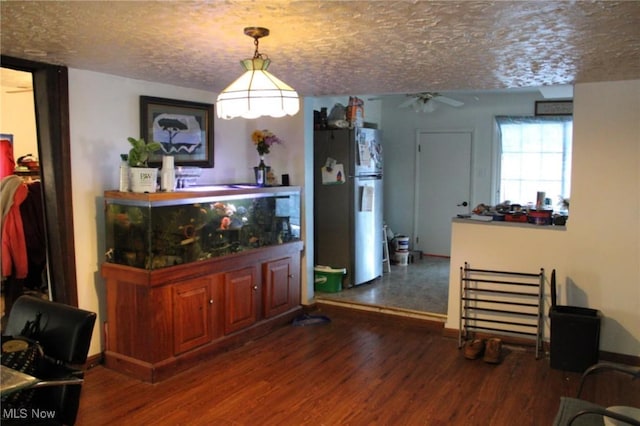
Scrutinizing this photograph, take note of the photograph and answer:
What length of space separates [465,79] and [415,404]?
228cm

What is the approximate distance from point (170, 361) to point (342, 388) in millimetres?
1211

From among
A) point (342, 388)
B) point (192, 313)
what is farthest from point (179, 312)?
point (342, 388)

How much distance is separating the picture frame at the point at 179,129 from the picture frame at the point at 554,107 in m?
4.13

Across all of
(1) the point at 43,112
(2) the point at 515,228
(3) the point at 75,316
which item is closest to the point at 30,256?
(1) the point at 43,112

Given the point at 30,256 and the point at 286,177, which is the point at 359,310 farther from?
the point at 30,256

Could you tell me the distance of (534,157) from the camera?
647 cm

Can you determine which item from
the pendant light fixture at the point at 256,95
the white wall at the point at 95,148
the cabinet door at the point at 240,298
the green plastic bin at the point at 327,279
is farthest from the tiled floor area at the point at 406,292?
the pendant light fixture at the point at 256,95

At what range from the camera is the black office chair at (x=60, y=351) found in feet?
7.11

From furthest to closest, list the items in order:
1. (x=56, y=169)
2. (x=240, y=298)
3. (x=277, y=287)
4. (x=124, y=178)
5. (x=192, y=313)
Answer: (x=277, y=287)
(x=240, y=298)
(x=192, y=313)
(x=124, y=178)
(x=56, y=169)

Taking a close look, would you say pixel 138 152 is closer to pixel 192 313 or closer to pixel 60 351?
pixel 192 313

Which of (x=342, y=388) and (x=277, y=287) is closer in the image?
(x=342, y=388)

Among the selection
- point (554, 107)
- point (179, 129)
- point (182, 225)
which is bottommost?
point (182, 225)

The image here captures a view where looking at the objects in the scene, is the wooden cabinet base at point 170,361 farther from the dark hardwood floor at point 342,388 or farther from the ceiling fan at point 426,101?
the ceiling fan at point 426,101

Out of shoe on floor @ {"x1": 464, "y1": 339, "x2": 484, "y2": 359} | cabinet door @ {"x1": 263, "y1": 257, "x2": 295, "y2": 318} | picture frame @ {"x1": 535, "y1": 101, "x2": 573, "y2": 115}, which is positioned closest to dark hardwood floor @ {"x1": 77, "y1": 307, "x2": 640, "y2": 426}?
shoe on floor @ {"x1": 464, "y1": 339, "x2": 484, "y2": 359}
